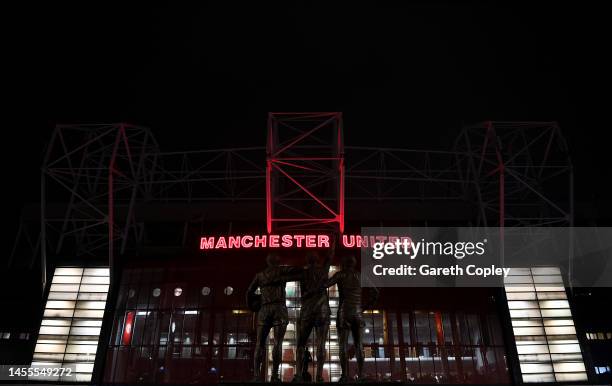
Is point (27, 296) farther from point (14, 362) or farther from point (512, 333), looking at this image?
point (512, 333)

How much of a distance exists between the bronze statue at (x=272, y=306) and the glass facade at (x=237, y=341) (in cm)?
1299

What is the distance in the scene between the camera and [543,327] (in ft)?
92.7

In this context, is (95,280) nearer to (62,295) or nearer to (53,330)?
(62,295)

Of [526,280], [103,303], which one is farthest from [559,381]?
[103,303]

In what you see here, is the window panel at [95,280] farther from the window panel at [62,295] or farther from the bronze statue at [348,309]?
the bronze statue at [348,309]

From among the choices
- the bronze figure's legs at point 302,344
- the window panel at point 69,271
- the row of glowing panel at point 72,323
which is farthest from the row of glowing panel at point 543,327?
the window panel at point 69,271

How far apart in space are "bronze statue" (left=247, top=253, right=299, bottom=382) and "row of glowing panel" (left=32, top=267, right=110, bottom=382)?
658 inches

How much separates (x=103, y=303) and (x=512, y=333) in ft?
79.4

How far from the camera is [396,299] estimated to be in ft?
96.0

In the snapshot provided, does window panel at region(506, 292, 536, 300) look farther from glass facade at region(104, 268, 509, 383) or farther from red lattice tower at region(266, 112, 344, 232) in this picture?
red lattice tower at region(266, 112, 344, 232)

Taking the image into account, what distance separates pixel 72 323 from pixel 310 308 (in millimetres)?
20180

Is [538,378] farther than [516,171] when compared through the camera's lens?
No
